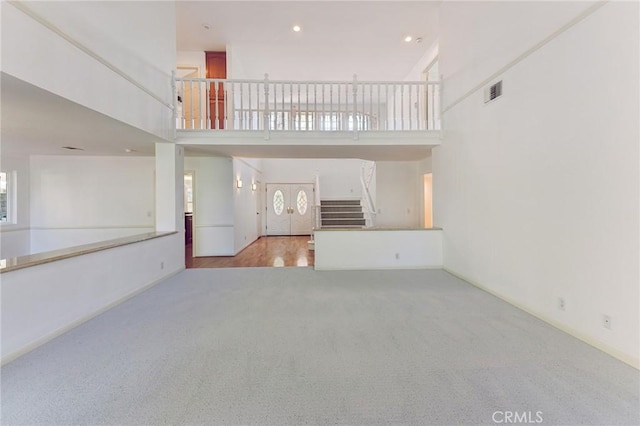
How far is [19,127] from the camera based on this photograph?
359cm

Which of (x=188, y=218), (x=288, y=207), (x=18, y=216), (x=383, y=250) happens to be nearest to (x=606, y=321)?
(x=383, y=250)

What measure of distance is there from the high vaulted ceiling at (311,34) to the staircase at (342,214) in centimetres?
401

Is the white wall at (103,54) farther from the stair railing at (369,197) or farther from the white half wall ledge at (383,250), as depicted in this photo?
the stair railing at (369,197)

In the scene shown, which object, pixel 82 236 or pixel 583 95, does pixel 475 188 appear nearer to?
pixel 583 95

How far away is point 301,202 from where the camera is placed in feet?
36.0

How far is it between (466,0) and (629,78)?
306 cm

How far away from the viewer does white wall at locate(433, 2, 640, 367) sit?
212cm

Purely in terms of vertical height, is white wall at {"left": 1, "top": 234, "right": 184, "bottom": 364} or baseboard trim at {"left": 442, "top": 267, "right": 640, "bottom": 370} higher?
white wall at {"left": 1, "top": 234, "right": 184, "bottom": 364}

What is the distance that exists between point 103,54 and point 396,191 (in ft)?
20.2

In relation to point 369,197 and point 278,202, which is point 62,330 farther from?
point 278,202

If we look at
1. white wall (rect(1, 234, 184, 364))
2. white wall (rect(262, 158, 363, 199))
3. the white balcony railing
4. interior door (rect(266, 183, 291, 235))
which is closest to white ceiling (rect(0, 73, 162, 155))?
the white balcony railing

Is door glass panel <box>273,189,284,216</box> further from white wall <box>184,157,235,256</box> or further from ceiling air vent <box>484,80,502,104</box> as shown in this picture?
ceiling air vent <box>484,80,502,104</box>

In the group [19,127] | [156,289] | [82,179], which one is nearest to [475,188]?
[156,289]

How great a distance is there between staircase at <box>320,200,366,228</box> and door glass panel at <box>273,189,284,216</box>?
69.1 inches
